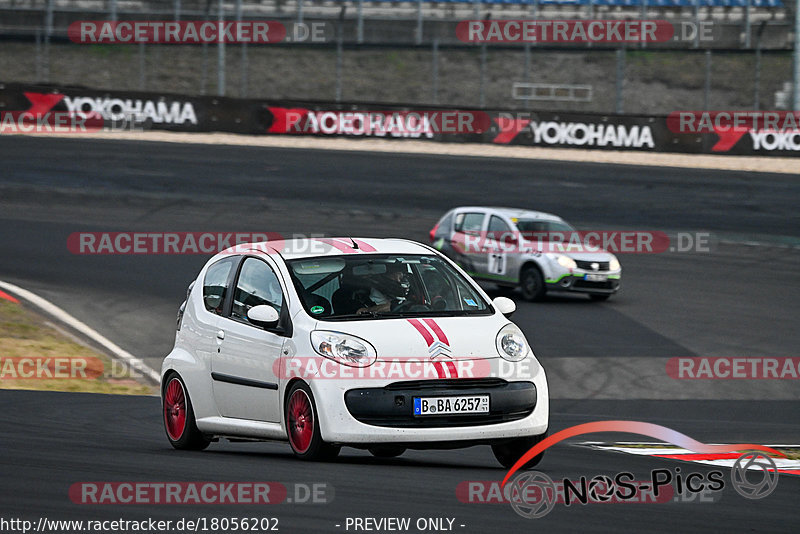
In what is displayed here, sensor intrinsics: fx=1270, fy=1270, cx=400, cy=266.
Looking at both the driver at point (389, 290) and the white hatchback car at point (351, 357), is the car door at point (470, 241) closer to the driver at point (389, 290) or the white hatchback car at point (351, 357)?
the white hatchback car at point (351, 357)

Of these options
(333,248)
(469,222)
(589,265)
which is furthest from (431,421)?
(469,222)

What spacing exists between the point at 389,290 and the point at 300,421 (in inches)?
43.6

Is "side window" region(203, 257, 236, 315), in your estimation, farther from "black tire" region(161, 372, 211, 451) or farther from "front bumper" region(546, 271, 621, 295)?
"front bumper" region(546, 271, 621, 295)

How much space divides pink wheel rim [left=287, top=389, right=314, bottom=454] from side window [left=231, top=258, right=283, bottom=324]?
72 centimetres

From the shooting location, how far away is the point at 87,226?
25.2 m

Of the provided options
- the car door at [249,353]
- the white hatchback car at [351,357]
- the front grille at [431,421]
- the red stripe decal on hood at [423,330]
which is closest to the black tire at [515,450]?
the white hatchback car at [351,357]

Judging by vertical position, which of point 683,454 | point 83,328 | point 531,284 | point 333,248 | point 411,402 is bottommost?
point 83,328

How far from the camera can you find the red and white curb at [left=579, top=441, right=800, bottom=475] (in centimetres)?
916

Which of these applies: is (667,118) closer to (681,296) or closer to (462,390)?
(681,296)

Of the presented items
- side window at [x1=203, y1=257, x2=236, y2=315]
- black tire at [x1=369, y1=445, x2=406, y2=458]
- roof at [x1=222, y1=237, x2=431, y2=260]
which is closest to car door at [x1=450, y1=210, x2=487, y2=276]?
side window at [x1=203, y1=257, x2=236, y2=315]

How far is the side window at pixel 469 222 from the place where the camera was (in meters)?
22.4

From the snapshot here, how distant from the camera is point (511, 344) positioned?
25.4 feet

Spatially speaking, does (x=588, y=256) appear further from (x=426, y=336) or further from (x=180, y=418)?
(x=426, y=336)

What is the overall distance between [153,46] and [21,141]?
1627 centimetres
